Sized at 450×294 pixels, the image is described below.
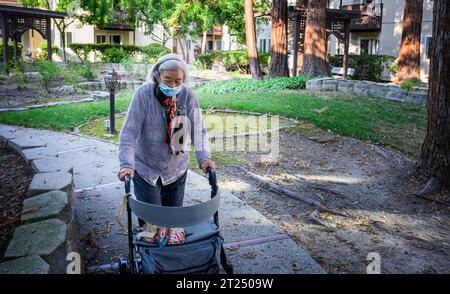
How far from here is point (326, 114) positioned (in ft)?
35.5

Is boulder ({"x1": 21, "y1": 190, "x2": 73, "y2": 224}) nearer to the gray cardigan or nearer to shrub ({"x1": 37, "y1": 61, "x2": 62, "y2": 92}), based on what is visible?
the gray cardigan

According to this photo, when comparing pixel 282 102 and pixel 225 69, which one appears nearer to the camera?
pixel 282 102

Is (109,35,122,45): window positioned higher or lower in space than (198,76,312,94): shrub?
higher

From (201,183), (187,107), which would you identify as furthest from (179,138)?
(201,183)

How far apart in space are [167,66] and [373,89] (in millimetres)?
12140

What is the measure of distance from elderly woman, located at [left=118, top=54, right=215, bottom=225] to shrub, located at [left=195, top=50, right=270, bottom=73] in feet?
83.8

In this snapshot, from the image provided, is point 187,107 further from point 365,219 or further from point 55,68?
point 55,68

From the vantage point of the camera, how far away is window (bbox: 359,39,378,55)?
29.4 meters

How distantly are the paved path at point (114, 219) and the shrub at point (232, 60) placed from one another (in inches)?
895

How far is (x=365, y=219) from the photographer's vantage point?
5.07 m

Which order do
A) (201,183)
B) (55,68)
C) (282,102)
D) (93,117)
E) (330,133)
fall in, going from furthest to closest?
(55,68)
(282,102)
(93,117)
(330,133)
(201,183)

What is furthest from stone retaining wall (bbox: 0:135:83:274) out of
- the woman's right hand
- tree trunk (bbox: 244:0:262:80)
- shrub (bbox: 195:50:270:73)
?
shrub (bbox: 195:50:270:73)
